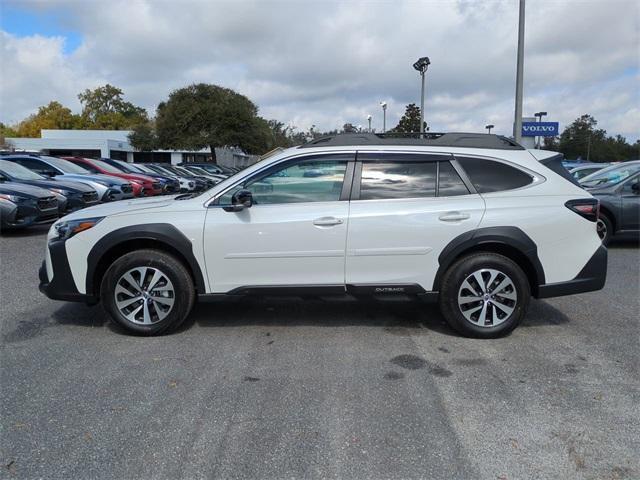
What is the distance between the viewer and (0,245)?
9.99m

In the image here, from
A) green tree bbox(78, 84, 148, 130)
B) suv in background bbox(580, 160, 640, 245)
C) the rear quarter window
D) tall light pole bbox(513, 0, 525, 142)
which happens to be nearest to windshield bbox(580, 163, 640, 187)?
suv in background bbox(580, 160, 640, 245)

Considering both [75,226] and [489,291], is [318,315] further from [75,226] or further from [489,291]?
[75,226]

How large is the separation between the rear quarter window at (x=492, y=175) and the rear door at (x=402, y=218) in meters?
0.11

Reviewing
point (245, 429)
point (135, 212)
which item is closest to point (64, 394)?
point (245, 429)

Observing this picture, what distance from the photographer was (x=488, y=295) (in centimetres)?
488

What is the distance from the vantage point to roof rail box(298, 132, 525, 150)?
16.9ft

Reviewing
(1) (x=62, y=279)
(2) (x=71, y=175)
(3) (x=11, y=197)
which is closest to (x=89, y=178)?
(2) (x=71, y=175)

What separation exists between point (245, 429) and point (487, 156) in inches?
132

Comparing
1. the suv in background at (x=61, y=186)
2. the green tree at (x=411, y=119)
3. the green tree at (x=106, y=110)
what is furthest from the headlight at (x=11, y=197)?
the green tree at (x=106, y=110)

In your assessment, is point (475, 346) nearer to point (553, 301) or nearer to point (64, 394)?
point (553, 301)

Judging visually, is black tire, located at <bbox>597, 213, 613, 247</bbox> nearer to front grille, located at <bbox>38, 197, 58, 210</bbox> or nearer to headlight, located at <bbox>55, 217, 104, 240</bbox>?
headlight, located at <bbox>55, 217, 104, 240</bbox>

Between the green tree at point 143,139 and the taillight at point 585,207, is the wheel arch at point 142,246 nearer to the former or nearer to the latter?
the taillight at point 585,207

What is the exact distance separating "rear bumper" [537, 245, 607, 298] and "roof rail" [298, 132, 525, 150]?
1.28 metres

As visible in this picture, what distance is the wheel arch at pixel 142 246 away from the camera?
15.7 ft
